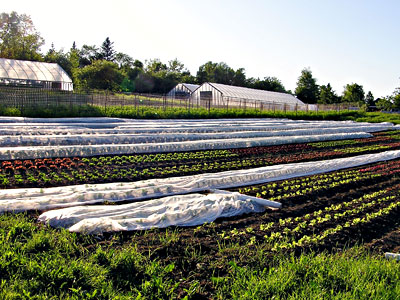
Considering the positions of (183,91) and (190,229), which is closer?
(190,229)

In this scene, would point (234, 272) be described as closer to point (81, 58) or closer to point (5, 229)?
point (5, 229)

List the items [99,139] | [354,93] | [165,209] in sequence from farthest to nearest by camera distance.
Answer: [354,93], [99,139], [165,209]

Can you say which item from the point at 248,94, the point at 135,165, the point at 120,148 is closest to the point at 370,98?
the point at 248,94

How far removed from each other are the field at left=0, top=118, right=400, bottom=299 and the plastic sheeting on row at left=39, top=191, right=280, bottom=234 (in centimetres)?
2

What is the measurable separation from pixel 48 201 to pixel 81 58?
64.6 metres

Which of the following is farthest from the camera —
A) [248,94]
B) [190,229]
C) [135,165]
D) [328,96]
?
[328,96]

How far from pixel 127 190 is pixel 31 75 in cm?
2733

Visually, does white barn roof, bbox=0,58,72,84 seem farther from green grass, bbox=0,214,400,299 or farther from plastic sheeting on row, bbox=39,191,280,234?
green grass, bbox=0,214,400,299

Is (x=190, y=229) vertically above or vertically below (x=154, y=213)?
below

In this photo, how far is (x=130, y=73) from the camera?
187ft

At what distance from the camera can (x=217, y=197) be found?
620cm

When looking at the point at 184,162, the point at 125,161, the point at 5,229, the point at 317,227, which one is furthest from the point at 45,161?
the point at 317,227

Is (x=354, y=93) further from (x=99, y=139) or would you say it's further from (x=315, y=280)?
(x=315, y=280)

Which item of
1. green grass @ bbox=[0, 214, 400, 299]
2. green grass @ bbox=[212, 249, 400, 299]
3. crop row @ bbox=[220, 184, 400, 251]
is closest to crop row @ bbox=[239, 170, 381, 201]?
crop row @ bbox=[220, 184, 400, 251]
